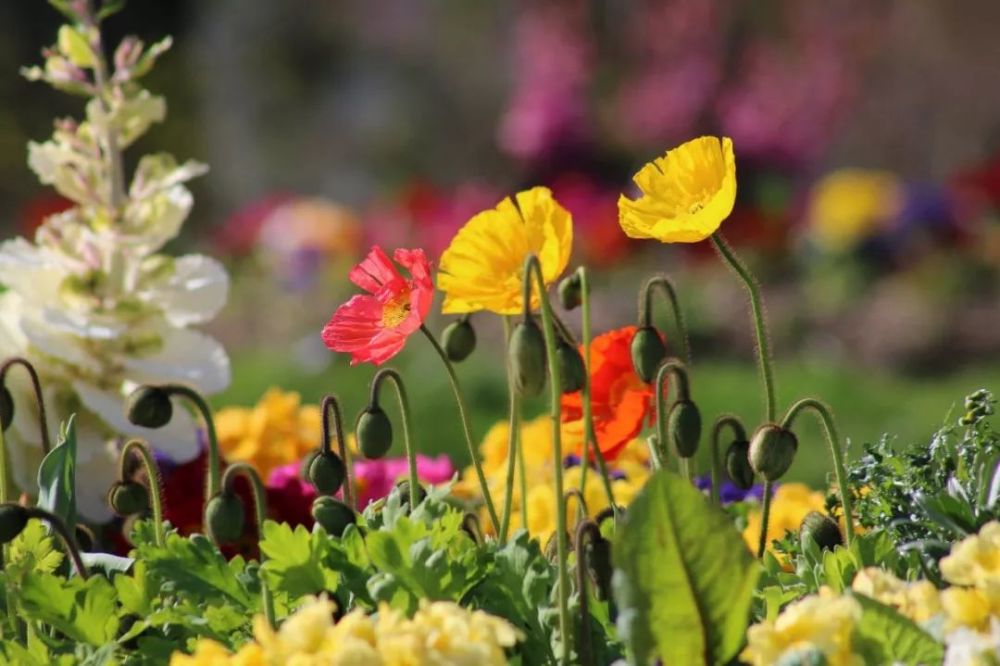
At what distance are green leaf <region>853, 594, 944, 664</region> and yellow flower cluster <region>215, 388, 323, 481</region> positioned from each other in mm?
1169

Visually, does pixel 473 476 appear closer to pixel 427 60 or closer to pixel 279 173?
pixel 427 60

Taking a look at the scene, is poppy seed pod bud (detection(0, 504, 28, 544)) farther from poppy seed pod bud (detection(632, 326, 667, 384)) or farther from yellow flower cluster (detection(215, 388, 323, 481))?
yellow flower cluster (detection(215, 388, 323, 481))

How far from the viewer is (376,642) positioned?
969 millimetres

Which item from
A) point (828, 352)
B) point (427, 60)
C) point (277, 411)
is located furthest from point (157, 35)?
point (277, 411)

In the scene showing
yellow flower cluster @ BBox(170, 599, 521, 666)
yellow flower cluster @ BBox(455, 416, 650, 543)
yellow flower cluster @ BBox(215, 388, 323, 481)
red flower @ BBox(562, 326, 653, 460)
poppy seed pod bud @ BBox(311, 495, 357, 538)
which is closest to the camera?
yellow flower cluster @ BBox(170, 599, 521, 666)

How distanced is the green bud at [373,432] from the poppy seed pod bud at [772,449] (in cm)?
29

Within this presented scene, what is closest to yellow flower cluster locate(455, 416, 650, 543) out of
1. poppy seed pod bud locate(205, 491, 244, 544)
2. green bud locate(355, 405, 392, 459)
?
green bud locate(355, 405, 392, 459)

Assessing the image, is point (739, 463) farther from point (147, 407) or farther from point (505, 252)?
point (147, 407)

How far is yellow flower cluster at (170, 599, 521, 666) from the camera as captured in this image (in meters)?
0.93

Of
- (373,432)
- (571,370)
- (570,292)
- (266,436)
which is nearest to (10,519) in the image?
(373,432)

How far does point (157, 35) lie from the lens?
13586 mm

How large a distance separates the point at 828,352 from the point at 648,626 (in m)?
5.15

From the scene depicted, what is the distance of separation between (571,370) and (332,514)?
20cm

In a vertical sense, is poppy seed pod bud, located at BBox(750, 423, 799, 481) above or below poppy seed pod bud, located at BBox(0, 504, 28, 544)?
above
